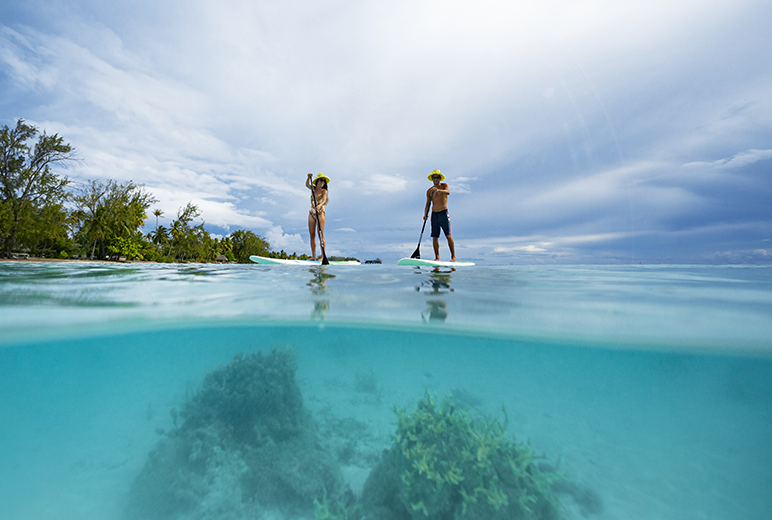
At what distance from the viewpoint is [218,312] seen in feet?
17.7

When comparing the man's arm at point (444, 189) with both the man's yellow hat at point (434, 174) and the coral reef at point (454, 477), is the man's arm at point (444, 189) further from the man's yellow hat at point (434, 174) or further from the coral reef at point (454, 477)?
the coral reef at point (454, 477)

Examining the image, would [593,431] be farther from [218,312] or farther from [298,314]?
[218,312]

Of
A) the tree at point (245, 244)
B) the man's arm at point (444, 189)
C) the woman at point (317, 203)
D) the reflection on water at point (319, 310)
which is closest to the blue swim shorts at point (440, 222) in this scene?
the man's arm at point (444, 189)

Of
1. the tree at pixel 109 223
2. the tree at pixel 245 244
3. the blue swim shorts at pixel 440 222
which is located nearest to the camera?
the blue swim shorts at pixel 440 222

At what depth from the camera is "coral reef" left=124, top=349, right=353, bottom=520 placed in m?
5.11

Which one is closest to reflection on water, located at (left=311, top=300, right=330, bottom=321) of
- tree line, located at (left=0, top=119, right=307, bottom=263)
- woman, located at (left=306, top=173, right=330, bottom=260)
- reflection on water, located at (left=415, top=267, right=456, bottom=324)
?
reflection on water, located at (left=415, top=267, right=456, bottom=324)

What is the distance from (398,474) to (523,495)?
66.2 inches

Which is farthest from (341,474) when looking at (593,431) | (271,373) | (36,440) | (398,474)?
(36,440)

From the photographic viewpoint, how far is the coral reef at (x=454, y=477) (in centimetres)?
424

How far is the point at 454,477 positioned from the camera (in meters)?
4.21

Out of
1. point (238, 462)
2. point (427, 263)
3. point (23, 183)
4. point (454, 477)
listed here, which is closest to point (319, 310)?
point (238, 462)

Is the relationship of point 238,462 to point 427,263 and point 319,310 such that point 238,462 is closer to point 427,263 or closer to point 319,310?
point 319,310

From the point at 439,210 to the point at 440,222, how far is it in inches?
19.9

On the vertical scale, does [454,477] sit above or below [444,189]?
below
